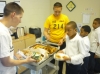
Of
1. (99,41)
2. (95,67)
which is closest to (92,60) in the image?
(95,67)

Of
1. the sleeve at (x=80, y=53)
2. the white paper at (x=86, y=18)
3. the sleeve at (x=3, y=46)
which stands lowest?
the sleeve at (x=80, y=53)

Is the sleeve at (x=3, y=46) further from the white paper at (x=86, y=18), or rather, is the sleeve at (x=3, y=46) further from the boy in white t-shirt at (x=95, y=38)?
the white paper at (x=86, y=18)

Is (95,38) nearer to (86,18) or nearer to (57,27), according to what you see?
(57,27)

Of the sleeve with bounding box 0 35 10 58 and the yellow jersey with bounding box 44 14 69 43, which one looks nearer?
Answer: the sleeve with bounding box 0 35 10 58

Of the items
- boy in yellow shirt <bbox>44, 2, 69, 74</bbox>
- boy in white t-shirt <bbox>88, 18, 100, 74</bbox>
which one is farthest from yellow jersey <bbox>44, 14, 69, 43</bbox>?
boy in white t-shirt <bbox>88, 18, 100, 74</bbox>

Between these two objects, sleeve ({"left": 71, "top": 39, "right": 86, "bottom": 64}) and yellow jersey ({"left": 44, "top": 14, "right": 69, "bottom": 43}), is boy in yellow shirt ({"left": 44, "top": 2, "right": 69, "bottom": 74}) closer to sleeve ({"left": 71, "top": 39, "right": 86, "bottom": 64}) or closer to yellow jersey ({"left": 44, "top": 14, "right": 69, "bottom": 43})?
yellow jersey ({"left": 44, "top": 14, "right": 69, "bottom": 43})

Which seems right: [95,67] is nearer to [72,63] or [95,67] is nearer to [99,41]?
[99,41]

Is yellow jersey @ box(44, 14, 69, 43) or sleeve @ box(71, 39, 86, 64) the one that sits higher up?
yellow jersey @ box(44, 14, 69, 43)

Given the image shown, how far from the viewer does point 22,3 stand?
2.73 meters

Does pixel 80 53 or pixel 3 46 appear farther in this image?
pixel 80 53

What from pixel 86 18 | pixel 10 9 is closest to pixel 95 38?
pixel 86 18

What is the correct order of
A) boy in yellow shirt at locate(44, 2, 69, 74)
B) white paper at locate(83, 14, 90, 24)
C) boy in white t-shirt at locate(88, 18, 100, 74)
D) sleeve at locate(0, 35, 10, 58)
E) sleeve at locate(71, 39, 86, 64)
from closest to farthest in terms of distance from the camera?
sleeve at locate(0, 35, 10, 58) → sleeve at locate(71, 39, 86, 64) → boy in yellow shirt at locate(44, 2, 69, 74) → boy in white t-shirt at locate(88, 18, 100, 74) → white paper at locate(83, 14, 90, 24)

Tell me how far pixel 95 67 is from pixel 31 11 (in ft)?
6.87

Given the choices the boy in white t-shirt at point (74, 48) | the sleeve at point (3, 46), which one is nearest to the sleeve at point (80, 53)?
the boy in white t-shirt at point (74, 48)
